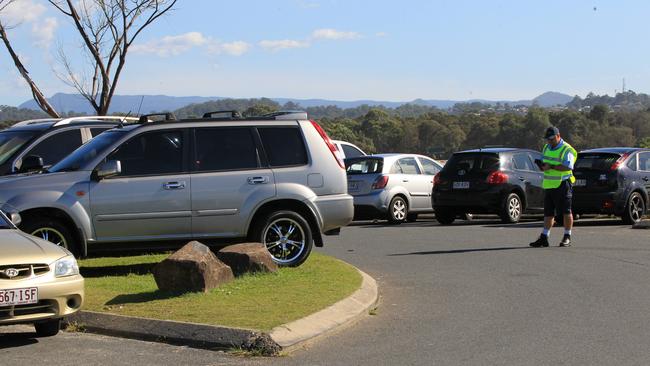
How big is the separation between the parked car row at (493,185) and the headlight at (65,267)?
1239 cm

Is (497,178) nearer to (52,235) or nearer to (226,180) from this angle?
(226,180)

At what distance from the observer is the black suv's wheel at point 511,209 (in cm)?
1945

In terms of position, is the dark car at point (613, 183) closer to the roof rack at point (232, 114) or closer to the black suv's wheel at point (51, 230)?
the roof rack at point (232, 114)

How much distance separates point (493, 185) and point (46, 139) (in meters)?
9.33

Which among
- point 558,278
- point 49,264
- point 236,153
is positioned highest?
point 236,153

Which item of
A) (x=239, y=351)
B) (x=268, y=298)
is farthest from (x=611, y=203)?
(x=239, y=351)

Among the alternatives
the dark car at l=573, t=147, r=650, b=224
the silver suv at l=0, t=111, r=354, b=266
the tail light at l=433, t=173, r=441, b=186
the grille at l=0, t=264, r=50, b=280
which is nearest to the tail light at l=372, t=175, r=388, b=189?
the tail light at l=433, t=173, r=441, b=186

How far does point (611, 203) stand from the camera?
1872 centimetres

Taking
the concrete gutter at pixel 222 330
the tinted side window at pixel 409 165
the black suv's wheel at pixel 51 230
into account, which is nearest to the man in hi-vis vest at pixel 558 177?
the concrete gutter at pixel 222 330

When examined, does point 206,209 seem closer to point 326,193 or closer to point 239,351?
point 326,193

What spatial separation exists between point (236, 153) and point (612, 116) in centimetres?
3940

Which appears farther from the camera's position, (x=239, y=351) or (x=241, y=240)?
(x=241, y=240)

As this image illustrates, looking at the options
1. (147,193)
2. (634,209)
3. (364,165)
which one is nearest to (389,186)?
(364,165)

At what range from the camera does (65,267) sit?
26.7 feet
